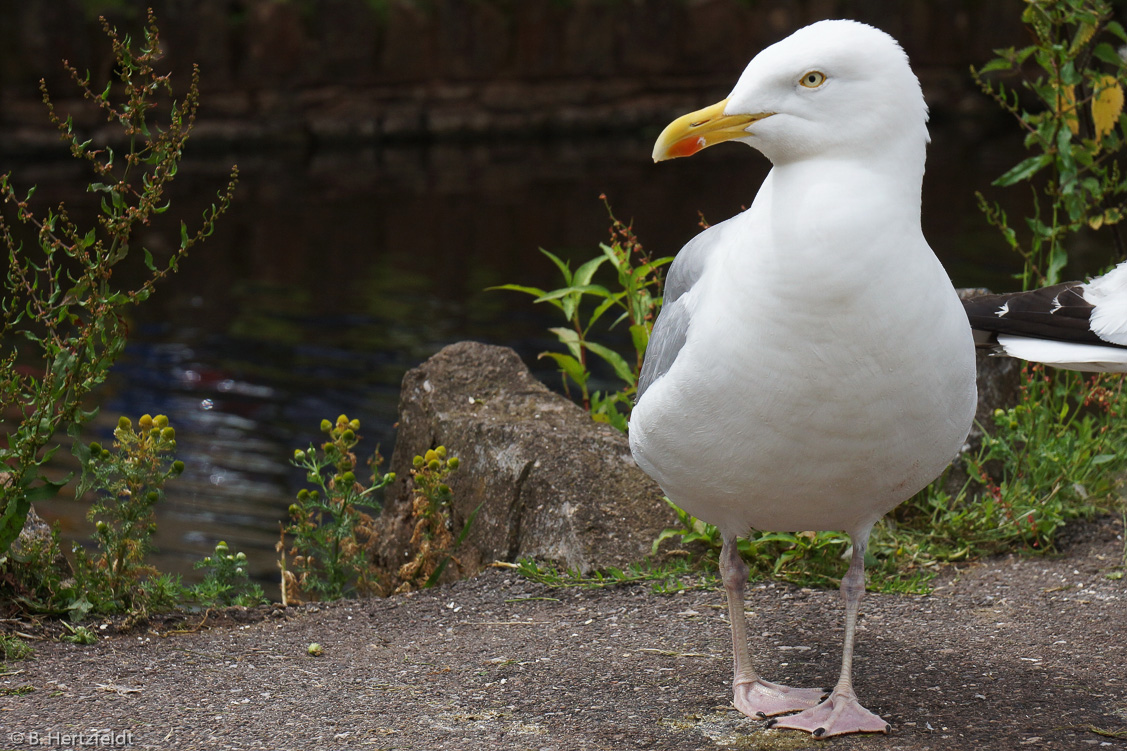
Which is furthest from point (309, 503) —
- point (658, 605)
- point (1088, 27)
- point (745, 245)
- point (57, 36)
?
point (57, 36)

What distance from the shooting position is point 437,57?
19266mm

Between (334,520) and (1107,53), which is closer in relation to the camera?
(334,520)

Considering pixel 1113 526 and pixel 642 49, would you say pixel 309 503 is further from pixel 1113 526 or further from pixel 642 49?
pixel 642 49

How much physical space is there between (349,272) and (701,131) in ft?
32.4

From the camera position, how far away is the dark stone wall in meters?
17.3

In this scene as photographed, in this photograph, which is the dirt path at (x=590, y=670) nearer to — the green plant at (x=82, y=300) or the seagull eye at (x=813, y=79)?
the green plant at (x=82, y=300)

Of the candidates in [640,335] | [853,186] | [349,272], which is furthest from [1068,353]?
[349,272]

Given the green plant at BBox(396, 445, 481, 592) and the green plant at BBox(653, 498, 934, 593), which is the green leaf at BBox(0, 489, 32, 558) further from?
the green plant at BBox(653, 498, 934, 593)

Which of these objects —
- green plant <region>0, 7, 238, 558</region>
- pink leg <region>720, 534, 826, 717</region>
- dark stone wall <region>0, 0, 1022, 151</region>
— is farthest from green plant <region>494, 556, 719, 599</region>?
dark stone wall <region>0, 0, 1022, 151</region>

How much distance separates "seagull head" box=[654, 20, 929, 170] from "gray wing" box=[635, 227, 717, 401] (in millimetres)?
418

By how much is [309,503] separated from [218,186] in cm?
1214

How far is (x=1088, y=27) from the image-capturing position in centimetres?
462

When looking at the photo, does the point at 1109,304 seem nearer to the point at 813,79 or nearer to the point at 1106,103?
the point at 813,79

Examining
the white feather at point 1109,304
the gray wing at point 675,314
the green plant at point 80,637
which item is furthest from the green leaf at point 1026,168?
the green plant at point 80,637
